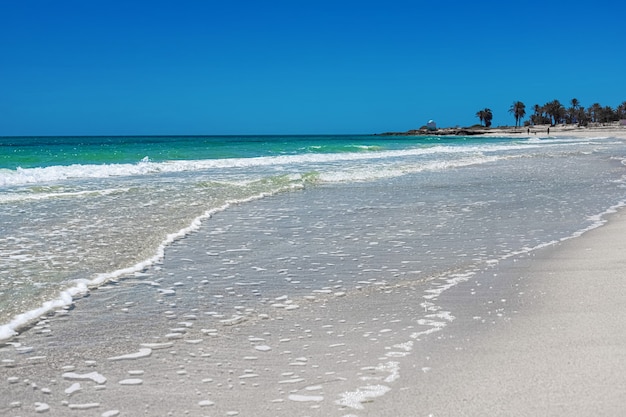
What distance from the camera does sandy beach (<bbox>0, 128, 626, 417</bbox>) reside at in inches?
123

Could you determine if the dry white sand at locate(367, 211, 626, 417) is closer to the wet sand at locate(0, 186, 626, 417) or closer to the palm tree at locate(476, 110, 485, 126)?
the wet sand at locate(0, 186, 626, 417)

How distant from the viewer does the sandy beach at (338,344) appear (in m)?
3.13

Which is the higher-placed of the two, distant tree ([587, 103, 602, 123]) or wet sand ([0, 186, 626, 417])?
distant tree ([587, 103, 602, 123])

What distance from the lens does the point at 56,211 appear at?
11344 mm

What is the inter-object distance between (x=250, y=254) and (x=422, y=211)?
4.79 meters

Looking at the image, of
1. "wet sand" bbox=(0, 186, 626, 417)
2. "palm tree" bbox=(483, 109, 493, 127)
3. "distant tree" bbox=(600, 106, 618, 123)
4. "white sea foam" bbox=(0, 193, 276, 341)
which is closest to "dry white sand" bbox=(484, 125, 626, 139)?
"distant tree" bbox=(600, 106, 618, 123)

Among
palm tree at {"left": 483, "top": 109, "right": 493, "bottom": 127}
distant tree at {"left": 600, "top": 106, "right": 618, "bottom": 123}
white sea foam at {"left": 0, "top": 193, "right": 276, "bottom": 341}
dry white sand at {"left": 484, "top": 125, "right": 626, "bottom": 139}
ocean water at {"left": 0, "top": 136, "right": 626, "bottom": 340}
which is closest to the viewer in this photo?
white sea foam at {"left": 0, "top": 193, "right": 276, "bottom": 341}

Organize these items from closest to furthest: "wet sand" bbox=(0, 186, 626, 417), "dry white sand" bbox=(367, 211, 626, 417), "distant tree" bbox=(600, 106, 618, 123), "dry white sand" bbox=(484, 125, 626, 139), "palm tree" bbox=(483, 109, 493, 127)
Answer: "dry white sand" bbox=(367, 211, 626, 417) < "wet sand" bbox=(0, 186, 626, 417) < "dry white sand" bbox=(484, 125, 626, 139) < "distant tree" bbox=(600, 106, 618, 123) < "palm tree" bbox=(483, 109, 493, 127)

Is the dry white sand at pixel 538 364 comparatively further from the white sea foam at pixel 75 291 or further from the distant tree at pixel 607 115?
the distant tree at pixel 607 115

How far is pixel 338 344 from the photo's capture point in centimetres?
406

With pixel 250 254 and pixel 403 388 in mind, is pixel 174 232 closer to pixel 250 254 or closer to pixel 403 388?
pixel 250 254

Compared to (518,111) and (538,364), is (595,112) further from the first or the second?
(538,364)

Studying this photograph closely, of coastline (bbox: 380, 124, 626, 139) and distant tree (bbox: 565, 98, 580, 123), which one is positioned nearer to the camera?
coastline (bbox: 380, 124, 626, 139)

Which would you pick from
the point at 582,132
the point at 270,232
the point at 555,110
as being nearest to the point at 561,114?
the point at 555,110
